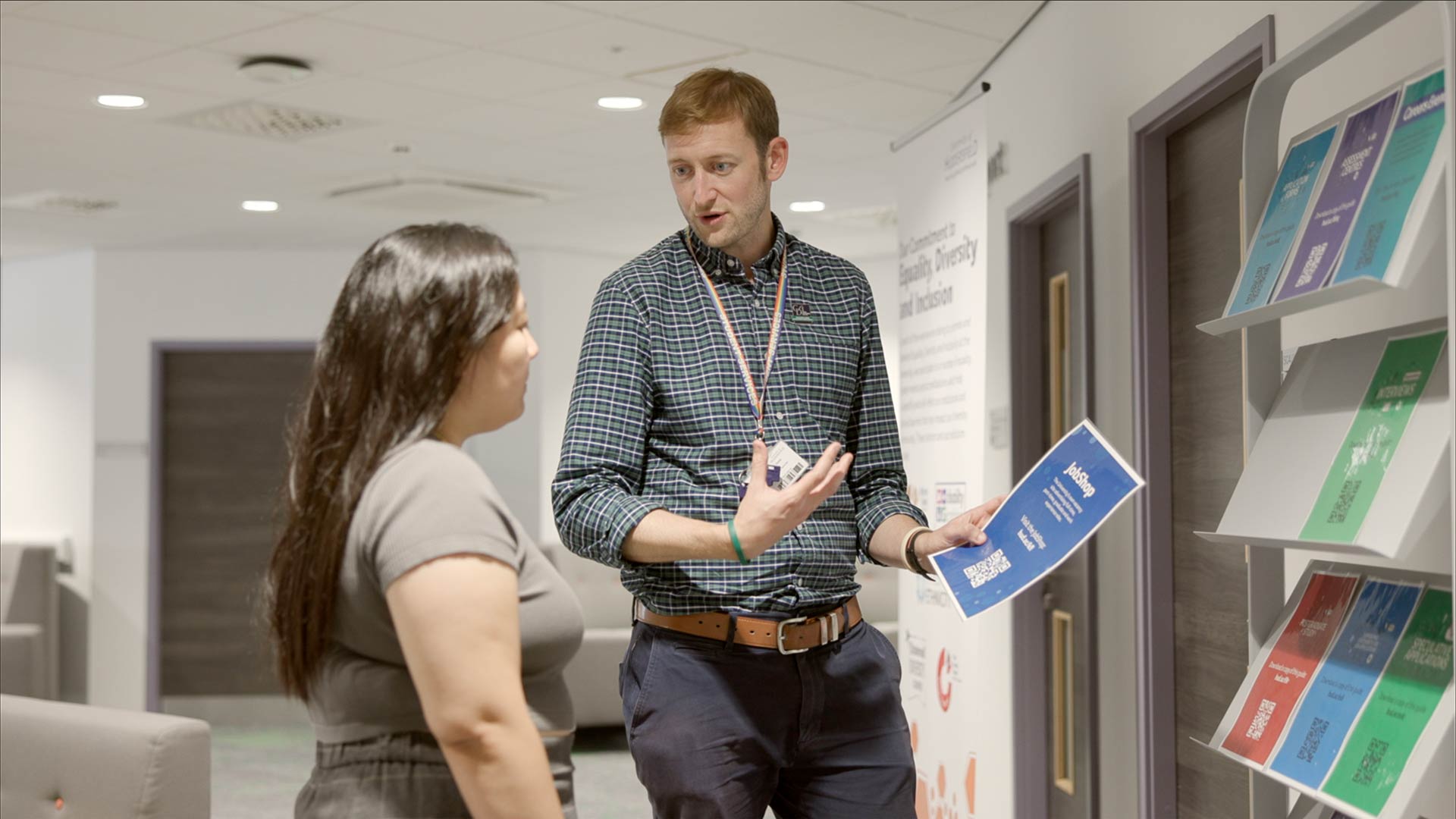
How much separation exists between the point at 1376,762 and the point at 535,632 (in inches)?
37.2

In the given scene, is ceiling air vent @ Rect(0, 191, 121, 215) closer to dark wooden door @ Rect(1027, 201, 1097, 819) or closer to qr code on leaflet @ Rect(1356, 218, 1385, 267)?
dark wooden door @ Rect(1027, 201, 1097, 819)

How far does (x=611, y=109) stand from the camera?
18.0 ft

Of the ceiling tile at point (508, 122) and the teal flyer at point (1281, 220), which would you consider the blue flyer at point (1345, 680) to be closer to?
the teal flyer at point (1281, 220)

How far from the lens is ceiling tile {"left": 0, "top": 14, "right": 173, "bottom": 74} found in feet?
14.5

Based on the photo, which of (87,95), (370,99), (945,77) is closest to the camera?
(945,77)

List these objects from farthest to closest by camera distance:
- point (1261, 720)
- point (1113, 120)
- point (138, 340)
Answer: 1. point (138, 340)
2. point (1113, 120)
3. point (1261, 720)

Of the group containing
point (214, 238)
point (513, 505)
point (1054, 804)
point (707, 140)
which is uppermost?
point (214, 238)

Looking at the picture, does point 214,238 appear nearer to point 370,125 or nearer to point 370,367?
point 370,125

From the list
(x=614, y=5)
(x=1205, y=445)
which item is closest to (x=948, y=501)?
(x=1205, y=445)

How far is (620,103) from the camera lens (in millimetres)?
5391

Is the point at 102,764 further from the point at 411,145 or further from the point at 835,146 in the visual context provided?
the point at 835,146

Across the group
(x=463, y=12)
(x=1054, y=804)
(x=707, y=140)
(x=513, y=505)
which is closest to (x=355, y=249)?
(x=513, y=505)

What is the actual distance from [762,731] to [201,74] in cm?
404

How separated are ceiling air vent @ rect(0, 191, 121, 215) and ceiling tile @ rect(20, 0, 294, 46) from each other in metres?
3.03
